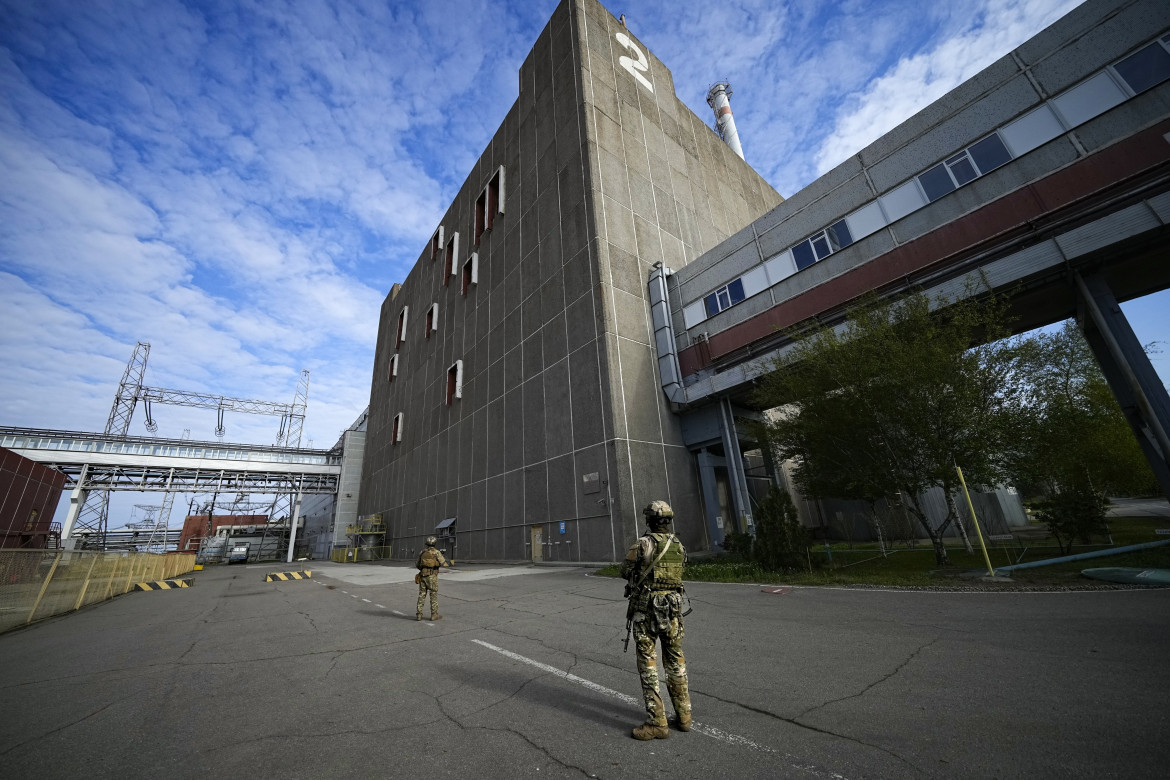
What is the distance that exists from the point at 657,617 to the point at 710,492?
58.6 feet

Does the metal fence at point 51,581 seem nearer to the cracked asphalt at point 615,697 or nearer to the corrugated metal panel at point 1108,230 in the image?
the cracked asphalt at point 615,697

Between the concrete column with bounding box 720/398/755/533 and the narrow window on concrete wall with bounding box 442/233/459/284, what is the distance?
26462 millimetres

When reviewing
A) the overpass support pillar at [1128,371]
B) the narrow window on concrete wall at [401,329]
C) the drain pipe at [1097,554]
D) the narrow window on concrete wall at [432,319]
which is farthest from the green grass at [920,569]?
the narrow window on concrete wall at [401,329]

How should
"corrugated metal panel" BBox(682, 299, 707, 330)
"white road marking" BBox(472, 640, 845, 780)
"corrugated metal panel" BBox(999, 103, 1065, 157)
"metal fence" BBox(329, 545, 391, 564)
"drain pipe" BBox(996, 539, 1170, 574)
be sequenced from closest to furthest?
"white road marking" BBox(472, 640, 845, 780)
"drain pipe" BBox(996, 539, 1170, 574)
"corrugated metal panel" BBox(999, 103, 1065, 157)
"corrugated metal panel" BBox(682, 299, 707, 330)
"metal fence" BBox(329, 545, 391, 564)

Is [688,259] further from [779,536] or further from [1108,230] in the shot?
[779,536]

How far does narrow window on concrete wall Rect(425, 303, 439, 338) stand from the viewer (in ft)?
128

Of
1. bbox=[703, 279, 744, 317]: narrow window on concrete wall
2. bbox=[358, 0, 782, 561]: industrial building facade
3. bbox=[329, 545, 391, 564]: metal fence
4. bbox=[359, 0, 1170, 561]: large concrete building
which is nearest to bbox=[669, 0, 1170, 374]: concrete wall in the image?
bbox=[359, 0, 1170, 561]: large concrete building

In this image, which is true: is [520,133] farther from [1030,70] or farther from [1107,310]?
[1107,310]

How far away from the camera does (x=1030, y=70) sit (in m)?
13.8

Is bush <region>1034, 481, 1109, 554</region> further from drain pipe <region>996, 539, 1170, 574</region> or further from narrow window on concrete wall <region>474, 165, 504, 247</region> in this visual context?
narrow window on concrete wall <region>474, 165, 504, 247</region>

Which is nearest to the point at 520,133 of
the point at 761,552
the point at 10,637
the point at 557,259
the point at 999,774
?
the point at 557,259

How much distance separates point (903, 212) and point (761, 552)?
13.0 meters

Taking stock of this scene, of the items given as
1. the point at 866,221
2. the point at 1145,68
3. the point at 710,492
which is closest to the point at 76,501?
the point at 710,492

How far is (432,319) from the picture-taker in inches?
1567
